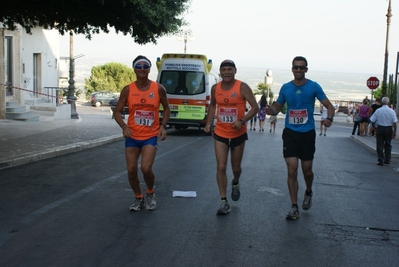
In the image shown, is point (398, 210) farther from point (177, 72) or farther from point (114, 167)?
point (177, 72)

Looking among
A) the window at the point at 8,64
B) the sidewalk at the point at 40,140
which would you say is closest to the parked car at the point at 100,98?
the window at the point at 8,64

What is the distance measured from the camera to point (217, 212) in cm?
735

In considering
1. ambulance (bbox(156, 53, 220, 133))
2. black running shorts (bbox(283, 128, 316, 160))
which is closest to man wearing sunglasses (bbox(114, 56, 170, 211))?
→ black running shorts (bbox(283, 128, 316, 160))

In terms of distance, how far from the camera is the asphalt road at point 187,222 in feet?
18.3

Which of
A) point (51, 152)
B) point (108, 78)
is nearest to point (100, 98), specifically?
point (108, 78)

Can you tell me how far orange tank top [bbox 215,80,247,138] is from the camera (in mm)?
7488

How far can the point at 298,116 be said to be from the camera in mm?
7391

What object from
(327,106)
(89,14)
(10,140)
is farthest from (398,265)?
(10,140)

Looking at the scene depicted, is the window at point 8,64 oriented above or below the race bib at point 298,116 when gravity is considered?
above

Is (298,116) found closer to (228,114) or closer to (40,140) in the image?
(228,114)

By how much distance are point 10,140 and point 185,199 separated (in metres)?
9.01

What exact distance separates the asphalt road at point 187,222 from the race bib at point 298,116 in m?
1.22

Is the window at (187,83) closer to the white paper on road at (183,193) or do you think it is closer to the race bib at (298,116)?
the white paper on road at (183,193)

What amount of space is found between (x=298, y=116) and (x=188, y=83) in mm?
14515
